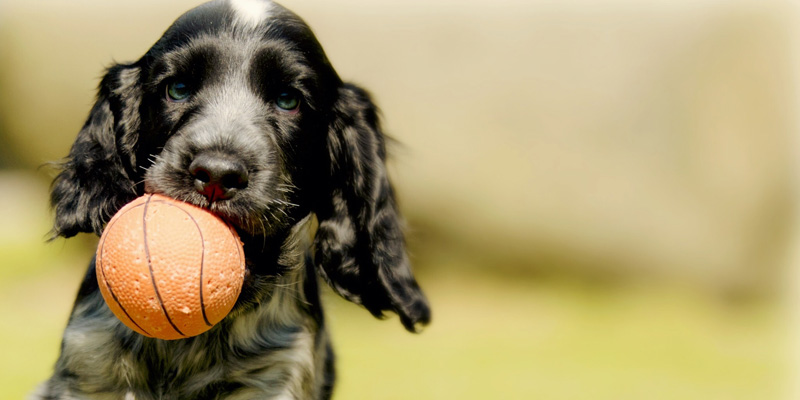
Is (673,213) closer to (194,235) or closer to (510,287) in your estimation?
(510,287)

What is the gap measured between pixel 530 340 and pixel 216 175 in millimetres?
4419

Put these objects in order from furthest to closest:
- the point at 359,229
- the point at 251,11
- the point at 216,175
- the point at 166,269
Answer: the point at 359,229 → the point at 251,11 → the point at 216,175 → the point at 166,269

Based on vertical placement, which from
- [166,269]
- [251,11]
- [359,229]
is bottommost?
[359,229]

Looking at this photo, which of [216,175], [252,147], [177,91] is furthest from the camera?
[177,91]

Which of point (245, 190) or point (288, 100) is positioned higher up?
point (288, 100)

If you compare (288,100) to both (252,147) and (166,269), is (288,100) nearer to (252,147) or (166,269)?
(252,147)

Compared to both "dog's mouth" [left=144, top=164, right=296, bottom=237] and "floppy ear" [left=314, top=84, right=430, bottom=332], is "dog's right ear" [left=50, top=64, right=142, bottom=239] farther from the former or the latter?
"floppy ear" [left=314, top=84, right=430, bottom=332]

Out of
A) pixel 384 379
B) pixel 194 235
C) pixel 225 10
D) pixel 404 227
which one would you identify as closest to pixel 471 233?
pixel 384 379

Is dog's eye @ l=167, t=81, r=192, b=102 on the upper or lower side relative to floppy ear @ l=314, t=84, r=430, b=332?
upper

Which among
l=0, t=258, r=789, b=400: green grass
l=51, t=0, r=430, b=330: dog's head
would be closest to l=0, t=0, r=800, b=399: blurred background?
l=0, t=258, r=789, b=400: green grass

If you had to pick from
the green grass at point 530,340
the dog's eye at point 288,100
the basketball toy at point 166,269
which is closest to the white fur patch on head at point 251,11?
the dog's eye at point 288,100

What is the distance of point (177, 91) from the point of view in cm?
259

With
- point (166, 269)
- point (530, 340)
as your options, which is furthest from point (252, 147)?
point (530, 340)

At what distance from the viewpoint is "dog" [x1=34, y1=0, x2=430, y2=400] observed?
7.86 feet
